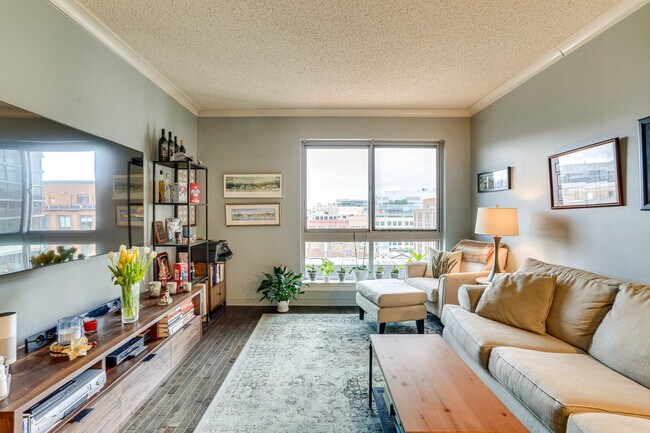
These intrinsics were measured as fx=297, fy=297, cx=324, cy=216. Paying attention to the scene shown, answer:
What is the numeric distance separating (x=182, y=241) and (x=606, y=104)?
152 inches

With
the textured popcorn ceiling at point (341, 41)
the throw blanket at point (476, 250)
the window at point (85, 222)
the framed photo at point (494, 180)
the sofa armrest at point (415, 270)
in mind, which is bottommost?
the sofa armrest at point (415, 270)

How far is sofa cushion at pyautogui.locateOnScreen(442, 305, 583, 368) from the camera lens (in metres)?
1.90

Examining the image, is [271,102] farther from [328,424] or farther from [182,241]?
[328,424]

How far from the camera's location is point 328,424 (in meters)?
1.80

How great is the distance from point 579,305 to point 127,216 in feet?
11.0

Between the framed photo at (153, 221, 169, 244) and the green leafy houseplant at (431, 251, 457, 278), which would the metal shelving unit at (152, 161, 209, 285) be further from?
the green leafy houseplant at (431, 251, 457, 278)

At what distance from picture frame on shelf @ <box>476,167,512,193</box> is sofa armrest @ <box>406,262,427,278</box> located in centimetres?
129

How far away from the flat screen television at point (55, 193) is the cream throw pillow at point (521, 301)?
115 inches

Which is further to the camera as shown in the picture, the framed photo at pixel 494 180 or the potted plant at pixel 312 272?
the potted plant at pixel 312 272

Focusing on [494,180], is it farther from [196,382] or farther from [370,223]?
[196,382]

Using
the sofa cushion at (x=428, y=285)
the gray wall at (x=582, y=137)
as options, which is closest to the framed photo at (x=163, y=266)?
the sofa cushion at (x=428, y=285)

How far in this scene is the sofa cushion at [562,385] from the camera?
1.31 meters

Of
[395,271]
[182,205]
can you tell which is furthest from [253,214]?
[395,271]

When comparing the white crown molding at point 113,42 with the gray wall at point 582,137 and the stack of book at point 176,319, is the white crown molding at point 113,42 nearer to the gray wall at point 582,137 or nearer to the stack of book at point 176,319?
the stack of book at point 176,319
